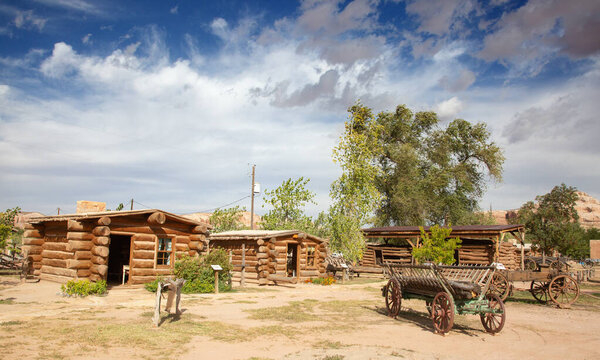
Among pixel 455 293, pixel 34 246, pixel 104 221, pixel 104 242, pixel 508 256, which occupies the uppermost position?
pixel 104 221

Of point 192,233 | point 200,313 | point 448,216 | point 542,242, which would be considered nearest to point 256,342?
point 200,313

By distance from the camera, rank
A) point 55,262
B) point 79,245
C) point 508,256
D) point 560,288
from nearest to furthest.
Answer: point 560,288
point 79,245
point 55,262
point 508,256

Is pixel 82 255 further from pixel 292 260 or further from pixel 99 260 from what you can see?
pixel 292 260

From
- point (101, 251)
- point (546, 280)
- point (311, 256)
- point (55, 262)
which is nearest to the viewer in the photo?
point (546, 280)

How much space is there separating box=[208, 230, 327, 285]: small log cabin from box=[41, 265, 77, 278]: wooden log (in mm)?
7369

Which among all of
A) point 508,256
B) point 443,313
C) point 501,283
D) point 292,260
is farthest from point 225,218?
point 443,313

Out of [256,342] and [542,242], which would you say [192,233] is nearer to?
[256,342]

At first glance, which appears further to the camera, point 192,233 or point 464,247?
point 464,247

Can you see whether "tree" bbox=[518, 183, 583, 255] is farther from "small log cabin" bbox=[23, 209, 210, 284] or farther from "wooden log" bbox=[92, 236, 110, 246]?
"wooden log" bbox=[92, 236, 110, 246]

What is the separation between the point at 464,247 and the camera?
94.0 ft

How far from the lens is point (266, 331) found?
9.57 metres

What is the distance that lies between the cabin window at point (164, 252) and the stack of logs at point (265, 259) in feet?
16.2

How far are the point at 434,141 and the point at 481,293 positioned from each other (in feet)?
124

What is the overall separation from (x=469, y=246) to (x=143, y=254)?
21.0 metres
